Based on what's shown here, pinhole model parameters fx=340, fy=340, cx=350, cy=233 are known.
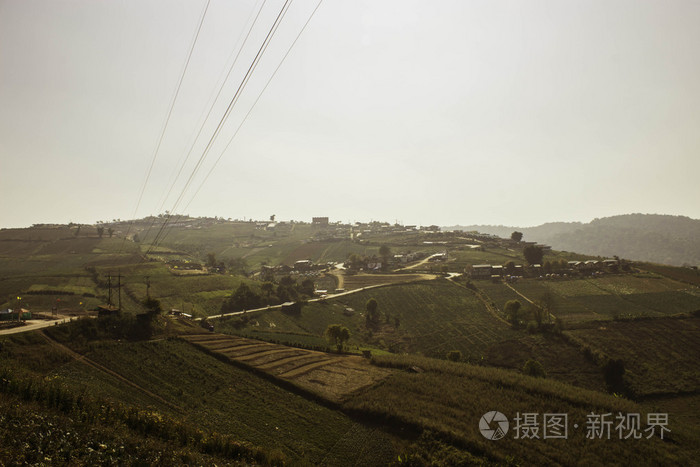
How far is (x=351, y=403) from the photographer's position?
31.9 meters

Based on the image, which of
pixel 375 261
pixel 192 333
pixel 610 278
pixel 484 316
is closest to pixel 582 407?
pixel 484 316

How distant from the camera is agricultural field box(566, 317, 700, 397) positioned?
41.1 m

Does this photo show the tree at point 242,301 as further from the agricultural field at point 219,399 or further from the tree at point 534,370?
the tree at point 534,370

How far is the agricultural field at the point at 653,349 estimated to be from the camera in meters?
41.1

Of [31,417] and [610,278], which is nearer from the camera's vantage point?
[31,417]

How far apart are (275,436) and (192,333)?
93.1ft

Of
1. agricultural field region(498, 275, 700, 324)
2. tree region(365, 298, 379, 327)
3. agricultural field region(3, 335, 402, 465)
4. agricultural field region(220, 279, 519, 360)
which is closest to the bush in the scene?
agricultural field region(220, 279, 519, 360)

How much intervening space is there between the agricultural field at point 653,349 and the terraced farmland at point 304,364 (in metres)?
32.0

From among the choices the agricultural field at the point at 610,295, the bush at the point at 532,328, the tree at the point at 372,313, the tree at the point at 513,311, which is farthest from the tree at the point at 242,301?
the bush at the point at 532,328

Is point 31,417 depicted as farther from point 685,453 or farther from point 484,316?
point 484,316

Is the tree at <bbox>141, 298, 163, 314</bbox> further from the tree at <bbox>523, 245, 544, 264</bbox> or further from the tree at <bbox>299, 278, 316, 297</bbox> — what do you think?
the tree at <bbox>523, 245, 544, 264</bbox>

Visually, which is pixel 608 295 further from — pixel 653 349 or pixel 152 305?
pixel 152 305

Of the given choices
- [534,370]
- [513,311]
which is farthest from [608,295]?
[534,370]

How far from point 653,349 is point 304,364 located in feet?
161
